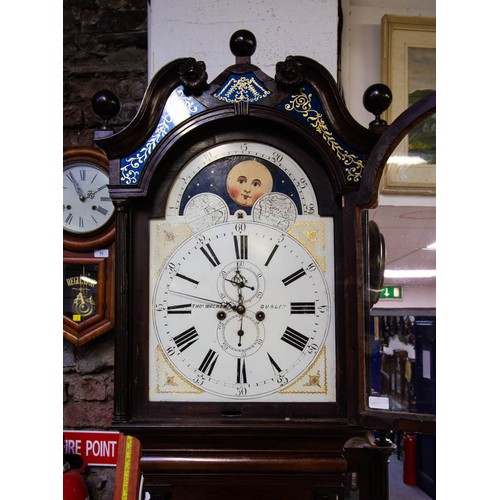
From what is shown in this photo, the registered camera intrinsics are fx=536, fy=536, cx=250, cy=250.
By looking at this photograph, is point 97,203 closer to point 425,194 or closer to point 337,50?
point 337,50

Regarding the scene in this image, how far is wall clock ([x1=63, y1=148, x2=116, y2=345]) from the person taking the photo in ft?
6.06

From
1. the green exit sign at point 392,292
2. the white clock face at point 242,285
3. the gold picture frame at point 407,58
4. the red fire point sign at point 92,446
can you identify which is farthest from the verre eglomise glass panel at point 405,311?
the red fire point sign at point 92,446

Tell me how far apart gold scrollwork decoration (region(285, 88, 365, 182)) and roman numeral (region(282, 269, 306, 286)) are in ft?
0.75

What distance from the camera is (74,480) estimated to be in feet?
5.86

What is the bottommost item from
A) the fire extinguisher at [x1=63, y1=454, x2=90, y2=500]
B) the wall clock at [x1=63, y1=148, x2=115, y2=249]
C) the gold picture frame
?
the fire extinguisher at [x1=63, y1=454, x2=90, y2=500]

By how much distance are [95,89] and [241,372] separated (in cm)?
137

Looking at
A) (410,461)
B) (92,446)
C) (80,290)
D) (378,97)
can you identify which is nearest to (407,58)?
(378,97)

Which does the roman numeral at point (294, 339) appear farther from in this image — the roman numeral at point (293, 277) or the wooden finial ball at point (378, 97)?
the wooden finial ball at point (378, 97)

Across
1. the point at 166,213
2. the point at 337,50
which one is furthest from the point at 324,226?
the point at 337,50

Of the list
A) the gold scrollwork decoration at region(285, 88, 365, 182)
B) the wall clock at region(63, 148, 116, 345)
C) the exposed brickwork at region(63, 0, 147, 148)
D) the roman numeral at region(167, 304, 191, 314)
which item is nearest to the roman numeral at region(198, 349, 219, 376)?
the roman numeral at region(167, 304, 191, 314)

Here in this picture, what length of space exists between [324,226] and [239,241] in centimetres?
20

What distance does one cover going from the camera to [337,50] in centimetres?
188

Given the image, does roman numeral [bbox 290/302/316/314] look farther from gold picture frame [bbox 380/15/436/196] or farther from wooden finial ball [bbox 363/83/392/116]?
gold picture frame [bbox 380/15/436/196]

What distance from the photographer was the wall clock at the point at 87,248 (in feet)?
6.06
